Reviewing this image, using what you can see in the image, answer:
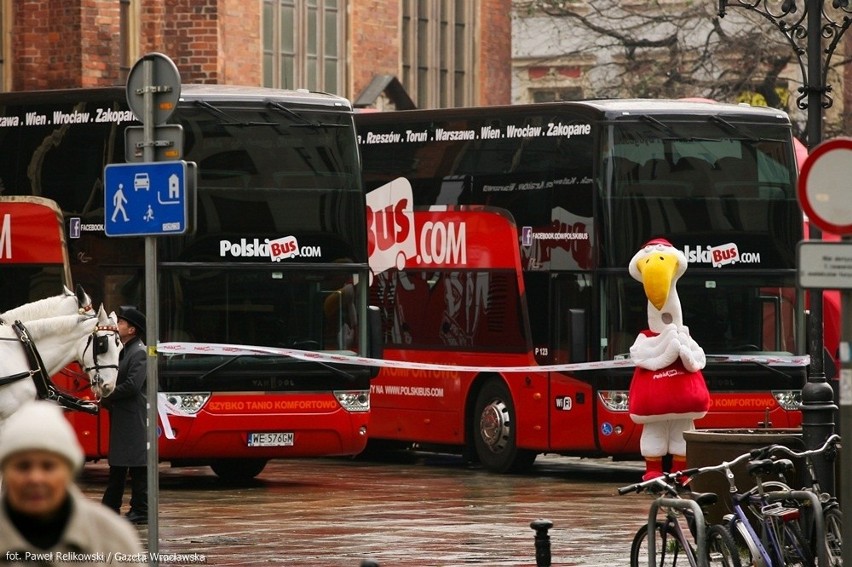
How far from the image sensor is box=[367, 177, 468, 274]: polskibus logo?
24094 millimetres

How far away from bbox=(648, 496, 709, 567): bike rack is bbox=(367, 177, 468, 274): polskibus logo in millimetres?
12298

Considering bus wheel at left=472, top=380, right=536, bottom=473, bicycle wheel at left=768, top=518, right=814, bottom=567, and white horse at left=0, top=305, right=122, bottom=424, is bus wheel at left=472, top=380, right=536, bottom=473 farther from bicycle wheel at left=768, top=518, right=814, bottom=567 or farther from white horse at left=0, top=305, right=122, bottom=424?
bicycle wheel at left=768, top=518, right=814, bottom=567

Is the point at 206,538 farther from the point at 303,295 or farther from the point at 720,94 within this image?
the point at 720,94

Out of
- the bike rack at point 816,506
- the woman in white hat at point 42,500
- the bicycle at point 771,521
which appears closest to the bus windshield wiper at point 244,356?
the bicycle at point 771,521

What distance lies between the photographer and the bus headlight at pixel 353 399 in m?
21.3

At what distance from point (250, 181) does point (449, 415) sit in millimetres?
4358

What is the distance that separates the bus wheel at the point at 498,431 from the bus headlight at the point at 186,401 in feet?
13.2

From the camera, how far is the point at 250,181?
2112cm

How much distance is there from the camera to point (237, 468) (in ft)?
73.4

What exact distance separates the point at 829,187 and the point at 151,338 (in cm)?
389

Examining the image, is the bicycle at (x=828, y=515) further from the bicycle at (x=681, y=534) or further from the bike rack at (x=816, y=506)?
the bicycle at (x=681, y=534)

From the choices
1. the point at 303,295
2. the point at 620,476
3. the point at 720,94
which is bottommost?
the point at 620,476

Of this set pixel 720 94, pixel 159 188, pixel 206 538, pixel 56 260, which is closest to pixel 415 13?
pixel 720 94

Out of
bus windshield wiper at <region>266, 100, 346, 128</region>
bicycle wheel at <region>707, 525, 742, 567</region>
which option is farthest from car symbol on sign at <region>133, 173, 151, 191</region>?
bus windshield wiper at <region>266, 100, 346, 128</region>
